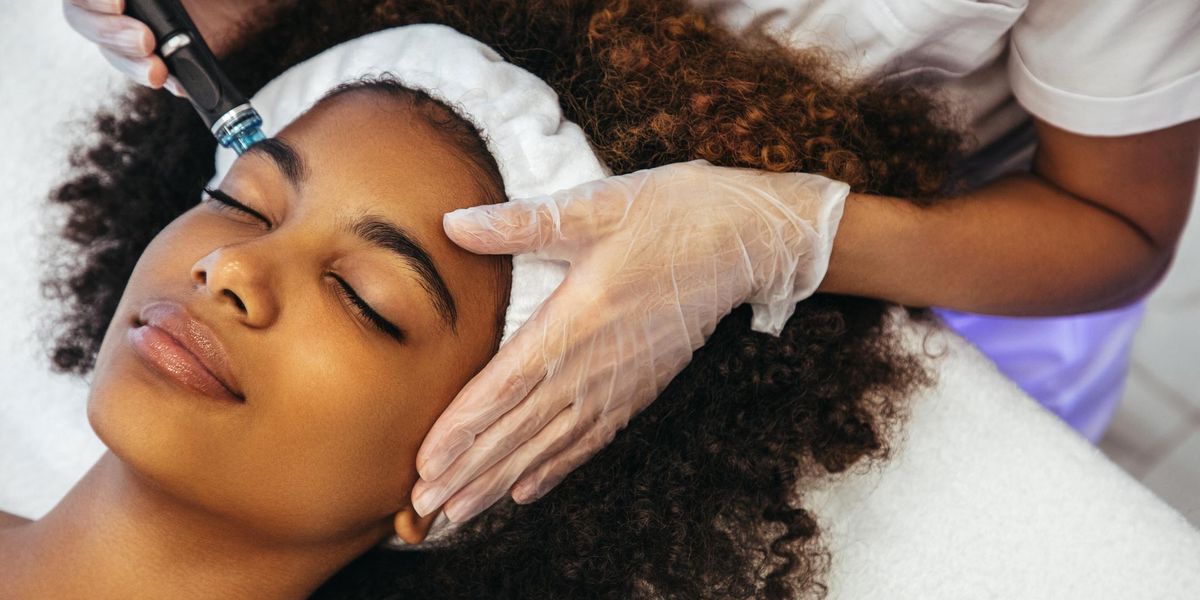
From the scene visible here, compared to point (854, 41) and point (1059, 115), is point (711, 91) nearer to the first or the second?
point (854, 41)

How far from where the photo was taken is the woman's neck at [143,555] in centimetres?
103

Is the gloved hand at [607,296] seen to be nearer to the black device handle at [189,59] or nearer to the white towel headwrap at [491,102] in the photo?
the white towel headwrap at [491,102]

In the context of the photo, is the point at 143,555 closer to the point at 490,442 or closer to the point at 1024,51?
the point at 490,442

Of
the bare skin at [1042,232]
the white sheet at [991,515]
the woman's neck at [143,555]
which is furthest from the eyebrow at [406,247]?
the white sheet at [991,515]

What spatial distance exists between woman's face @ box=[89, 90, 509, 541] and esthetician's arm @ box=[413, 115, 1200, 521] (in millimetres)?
49

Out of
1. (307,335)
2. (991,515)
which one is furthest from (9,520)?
(991,515)

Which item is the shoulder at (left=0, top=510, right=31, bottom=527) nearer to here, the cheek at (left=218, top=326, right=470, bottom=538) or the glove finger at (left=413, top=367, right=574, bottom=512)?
the cheek at (left=218, top=326, right=470, bottom=538)

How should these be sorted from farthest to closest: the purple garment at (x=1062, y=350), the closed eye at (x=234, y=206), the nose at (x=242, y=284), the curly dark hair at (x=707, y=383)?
the purple garment at (x=1062, y=350), the curly dark hair at (x=707, y=383), the closed eye at (x=234, y=206), the nose at (x=242, y=284)

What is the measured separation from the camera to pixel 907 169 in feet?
3.96

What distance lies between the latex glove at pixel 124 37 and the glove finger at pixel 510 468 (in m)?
0.64

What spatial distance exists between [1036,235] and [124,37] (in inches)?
48.7

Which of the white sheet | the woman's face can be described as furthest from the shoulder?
the white sheet

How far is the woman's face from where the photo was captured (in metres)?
0.92

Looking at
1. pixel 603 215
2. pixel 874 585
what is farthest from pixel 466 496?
pixel 874 585
